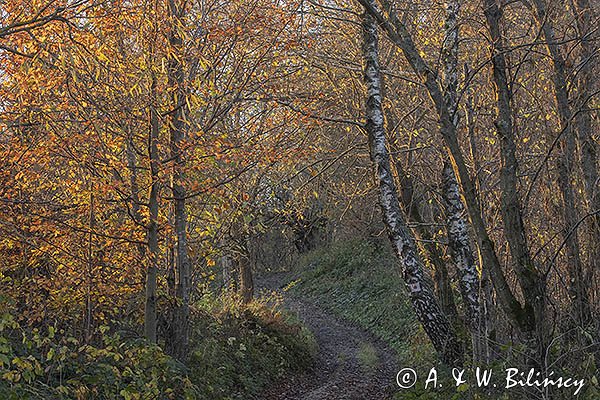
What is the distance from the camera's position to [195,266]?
30.9 ft

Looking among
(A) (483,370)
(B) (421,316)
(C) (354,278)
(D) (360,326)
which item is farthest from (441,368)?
(C) (354,278)

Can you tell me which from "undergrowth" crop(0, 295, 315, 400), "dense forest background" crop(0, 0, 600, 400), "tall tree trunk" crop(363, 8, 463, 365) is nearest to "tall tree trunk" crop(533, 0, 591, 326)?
"dense forest background" crop(0, 0, 600, 400)

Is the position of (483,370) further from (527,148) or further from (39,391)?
(39,391)

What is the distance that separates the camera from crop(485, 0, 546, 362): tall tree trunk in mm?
5117

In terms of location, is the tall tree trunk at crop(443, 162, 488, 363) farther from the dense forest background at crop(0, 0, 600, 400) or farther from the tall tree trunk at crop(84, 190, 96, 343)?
the tall tree trunk at crop(84, 190, 96, 343)

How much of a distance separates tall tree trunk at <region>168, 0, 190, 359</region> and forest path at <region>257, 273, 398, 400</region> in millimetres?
2377

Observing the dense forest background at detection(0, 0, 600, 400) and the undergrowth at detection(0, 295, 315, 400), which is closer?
the dense forest background at detection(0, 0, 600, 400)

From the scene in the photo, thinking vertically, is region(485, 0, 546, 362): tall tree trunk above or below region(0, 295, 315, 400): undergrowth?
above

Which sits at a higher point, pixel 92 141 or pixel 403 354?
pixel 92 141

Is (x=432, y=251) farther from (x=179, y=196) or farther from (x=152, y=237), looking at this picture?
(x=152, y=237)

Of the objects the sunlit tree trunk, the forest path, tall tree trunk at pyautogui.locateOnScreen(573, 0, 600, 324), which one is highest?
tall tree trunk at pyautogui.locateOnScreen(573, 0, 600, 324)

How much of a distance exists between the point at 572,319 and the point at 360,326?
12.4 meters

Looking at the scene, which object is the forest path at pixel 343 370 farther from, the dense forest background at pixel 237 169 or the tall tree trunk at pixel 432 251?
the tall tree trunk at pixel 432 251

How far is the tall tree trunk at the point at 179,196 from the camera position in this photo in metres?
7.90
